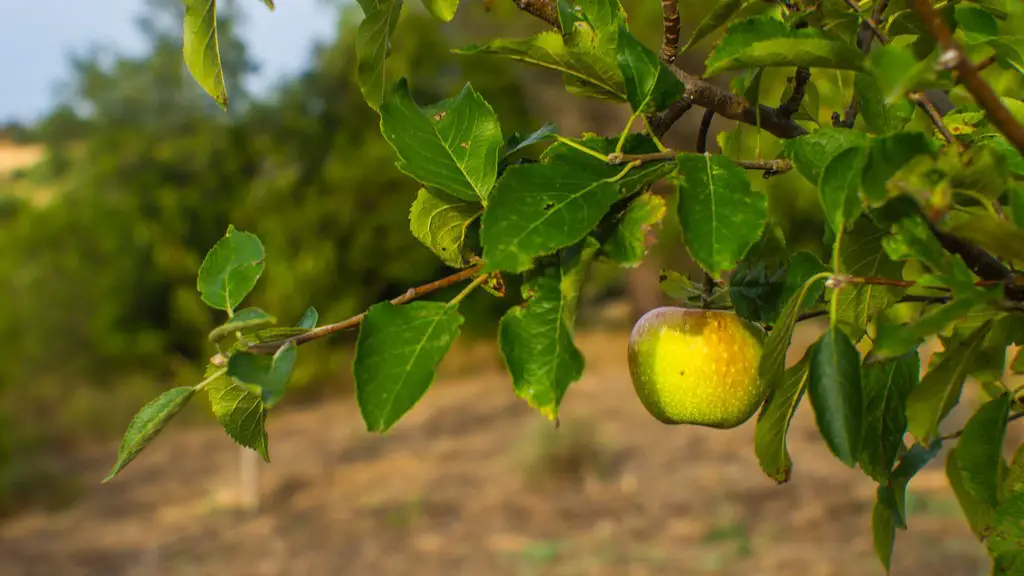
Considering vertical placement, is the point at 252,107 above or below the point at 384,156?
above

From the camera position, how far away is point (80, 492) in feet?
14.1

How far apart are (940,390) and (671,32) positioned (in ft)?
0.94

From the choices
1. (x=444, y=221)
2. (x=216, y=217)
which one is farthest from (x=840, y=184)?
(x=216, y=217)

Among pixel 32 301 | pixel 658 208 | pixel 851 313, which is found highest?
pixel 658 208

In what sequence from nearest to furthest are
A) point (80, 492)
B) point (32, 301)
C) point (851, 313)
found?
point (851, 313), point (80, 492), point (32, 301)

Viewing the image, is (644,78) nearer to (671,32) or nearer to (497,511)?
(671,32)

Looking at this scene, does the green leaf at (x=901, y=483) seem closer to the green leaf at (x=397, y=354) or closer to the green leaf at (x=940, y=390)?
the green leaf at (x=940, y=390)

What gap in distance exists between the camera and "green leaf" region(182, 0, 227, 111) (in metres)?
0.64

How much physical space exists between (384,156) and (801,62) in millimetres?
6141

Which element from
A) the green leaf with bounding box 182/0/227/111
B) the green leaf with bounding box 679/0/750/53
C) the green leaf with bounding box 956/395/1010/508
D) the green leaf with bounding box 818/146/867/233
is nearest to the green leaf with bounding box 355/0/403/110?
the green leaf with bounding box 182/0/227/111

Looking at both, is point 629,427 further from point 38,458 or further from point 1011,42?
point 1011,42

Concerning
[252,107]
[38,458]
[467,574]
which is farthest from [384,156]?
[467,574]

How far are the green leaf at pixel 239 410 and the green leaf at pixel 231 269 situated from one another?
52mm

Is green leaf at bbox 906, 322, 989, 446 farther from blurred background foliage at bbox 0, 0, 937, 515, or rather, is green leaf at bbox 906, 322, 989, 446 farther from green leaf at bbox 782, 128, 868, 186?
blurred background foliage at bbox 0, 0, 937, 515
